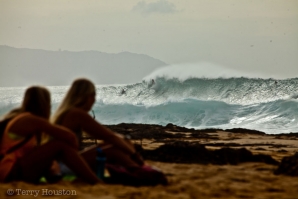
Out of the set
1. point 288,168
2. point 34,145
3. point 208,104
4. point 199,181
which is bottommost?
point 199,181

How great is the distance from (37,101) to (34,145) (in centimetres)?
53

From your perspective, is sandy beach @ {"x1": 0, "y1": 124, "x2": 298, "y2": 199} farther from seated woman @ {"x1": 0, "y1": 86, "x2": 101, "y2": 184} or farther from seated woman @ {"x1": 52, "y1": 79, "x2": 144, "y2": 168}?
seated woman @ {"x1": 52, "y1": 79, "x2": 144, "y2": 168}

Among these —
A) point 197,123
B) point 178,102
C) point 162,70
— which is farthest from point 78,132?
point 162,70

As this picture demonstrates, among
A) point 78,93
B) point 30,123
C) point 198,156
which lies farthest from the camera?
point 198,156

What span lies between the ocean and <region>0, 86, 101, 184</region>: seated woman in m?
23.0

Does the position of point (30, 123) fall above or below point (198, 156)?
above

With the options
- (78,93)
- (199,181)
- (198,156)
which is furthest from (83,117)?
(198,156)

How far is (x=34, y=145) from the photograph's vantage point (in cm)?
716

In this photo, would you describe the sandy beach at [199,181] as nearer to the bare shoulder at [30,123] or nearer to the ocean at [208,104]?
the bare shoulder at [30,123]

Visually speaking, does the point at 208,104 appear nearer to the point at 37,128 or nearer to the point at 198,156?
the point at 198,156

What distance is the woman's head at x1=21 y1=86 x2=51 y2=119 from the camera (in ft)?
22.8

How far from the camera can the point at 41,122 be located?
682cm

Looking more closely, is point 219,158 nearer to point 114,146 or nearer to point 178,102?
point 114,146

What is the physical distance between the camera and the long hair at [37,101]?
22.8ft
